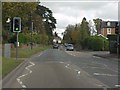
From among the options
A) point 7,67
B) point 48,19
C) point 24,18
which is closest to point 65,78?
point 7,67

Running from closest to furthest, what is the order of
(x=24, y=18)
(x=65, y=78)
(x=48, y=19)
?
(x=65, y=78) < (x=24, y=18) < (x=48, y=19)

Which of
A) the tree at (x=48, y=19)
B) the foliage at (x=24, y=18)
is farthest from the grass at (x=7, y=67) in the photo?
the tree at (x=48, y=19)

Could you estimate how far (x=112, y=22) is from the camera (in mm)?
159625

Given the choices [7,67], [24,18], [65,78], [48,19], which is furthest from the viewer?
[48,19]

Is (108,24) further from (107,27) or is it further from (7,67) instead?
(7,67)

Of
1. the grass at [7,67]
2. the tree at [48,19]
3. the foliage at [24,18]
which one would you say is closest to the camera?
the grass at [7,67]

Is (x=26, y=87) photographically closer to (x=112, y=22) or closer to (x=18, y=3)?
(x=18, y=3)

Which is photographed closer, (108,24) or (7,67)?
(7,67)

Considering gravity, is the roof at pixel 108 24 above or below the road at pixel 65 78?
above

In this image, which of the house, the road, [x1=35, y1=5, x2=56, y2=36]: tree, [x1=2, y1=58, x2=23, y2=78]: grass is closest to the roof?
the house

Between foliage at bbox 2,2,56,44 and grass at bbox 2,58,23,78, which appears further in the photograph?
foliage at bbox 2,2,56,44

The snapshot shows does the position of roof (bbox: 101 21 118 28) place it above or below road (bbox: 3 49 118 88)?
above

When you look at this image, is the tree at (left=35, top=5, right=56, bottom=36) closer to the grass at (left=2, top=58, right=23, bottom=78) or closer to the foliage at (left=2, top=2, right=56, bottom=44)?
the foliage at (left=2, top=2, right=56, bottom=44)

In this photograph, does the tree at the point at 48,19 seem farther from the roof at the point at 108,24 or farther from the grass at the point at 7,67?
the grass at the point at 7,67
